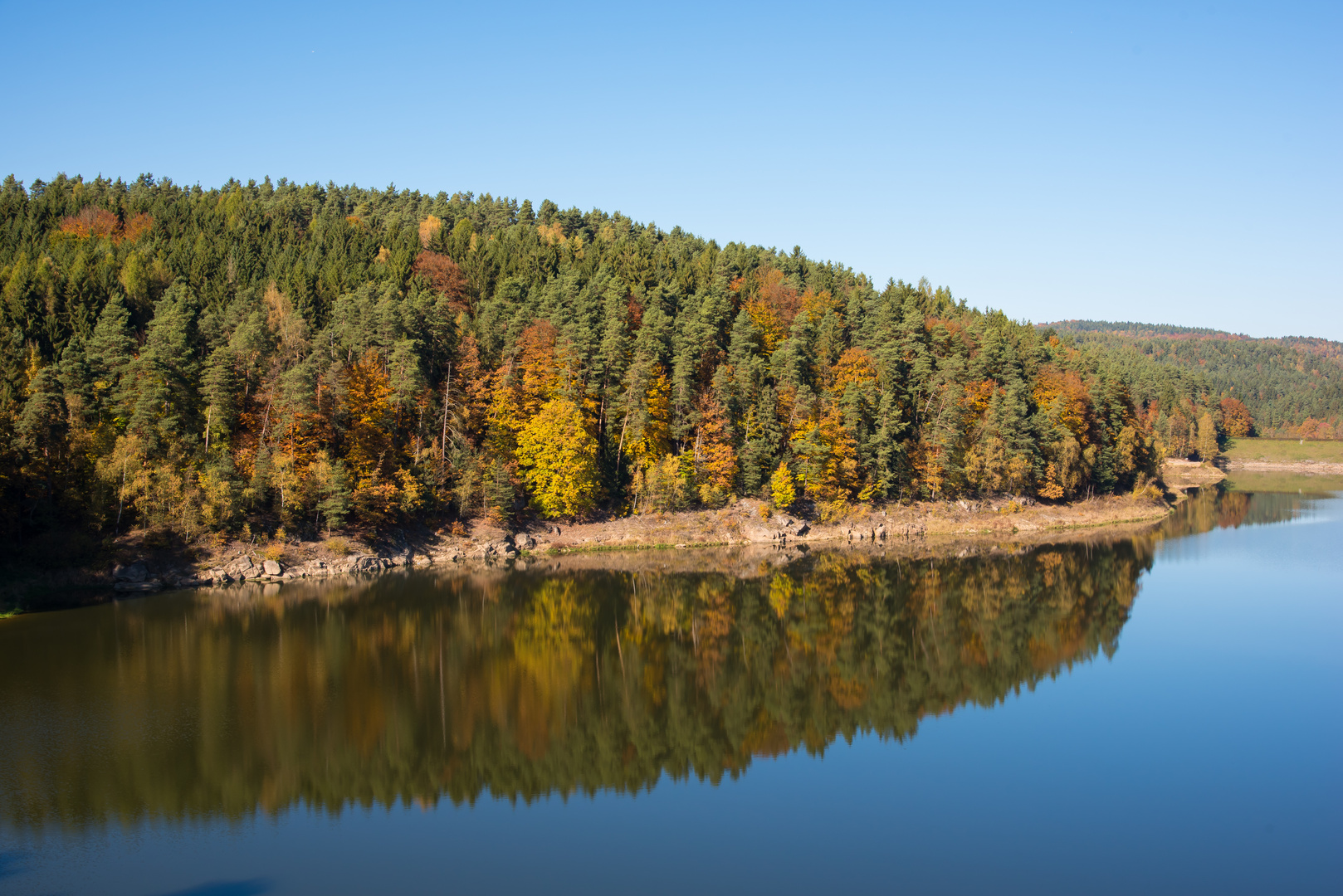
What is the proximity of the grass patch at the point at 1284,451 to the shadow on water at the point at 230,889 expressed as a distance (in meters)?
148

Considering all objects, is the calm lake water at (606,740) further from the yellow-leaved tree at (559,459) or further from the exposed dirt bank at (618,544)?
the yellow-leaved tree at (559,459)

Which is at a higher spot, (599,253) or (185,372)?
(599,253)

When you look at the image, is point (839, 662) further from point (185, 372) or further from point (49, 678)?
point (185, 372)

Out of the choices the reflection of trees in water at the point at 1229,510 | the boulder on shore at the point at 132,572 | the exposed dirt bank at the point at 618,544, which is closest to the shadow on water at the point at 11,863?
the exposed dirt bank at the point at 618,544

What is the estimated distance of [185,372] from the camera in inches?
1842

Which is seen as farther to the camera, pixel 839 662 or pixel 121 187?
pixel 121 187

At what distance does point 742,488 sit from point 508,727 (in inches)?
1444

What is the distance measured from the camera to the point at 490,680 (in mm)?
28203

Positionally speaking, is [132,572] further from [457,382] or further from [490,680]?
[490,680]

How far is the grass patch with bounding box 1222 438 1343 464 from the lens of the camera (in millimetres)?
132500

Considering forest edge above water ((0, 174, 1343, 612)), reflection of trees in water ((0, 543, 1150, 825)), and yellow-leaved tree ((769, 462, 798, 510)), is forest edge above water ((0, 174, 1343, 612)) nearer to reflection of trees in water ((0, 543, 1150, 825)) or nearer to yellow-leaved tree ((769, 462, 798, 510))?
yellow-leaved tree ((769, 462, 798, 510))

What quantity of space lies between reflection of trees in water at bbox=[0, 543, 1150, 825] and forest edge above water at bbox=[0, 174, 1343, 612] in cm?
701

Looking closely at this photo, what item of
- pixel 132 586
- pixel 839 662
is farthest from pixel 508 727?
pixel 132 586

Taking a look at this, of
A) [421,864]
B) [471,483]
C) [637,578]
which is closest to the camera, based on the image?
[421,864]
